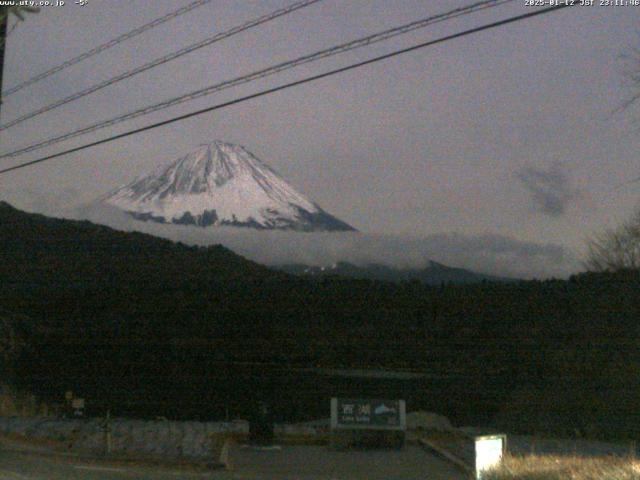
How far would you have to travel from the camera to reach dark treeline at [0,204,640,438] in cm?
2606

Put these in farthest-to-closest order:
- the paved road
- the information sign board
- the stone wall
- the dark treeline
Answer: the dark treeline → the information sign board → the stone wall → the paved road

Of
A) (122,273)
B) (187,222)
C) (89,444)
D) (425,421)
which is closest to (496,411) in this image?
(425,421)

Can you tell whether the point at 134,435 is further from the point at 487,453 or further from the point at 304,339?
the point at 304,339

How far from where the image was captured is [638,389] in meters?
23.7

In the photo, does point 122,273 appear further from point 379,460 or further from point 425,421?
point 379,460

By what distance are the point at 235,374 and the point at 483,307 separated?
376 inches

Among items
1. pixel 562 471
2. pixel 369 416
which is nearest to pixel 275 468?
pixel 369 416

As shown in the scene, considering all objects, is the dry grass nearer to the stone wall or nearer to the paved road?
the paved road

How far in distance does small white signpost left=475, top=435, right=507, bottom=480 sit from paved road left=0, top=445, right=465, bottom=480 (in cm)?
351

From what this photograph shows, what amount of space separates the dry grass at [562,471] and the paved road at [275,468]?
396 centimetres

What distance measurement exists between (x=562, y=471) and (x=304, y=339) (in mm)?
22816

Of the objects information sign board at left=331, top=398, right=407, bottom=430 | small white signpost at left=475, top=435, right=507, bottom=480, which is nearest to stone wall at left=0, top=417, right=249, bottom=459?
information sign board at left=331, top=398, right=407, bottom=430

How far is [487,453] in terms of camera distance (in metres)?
10.5

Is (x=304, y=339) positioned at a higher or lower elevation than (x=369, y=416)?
higher
